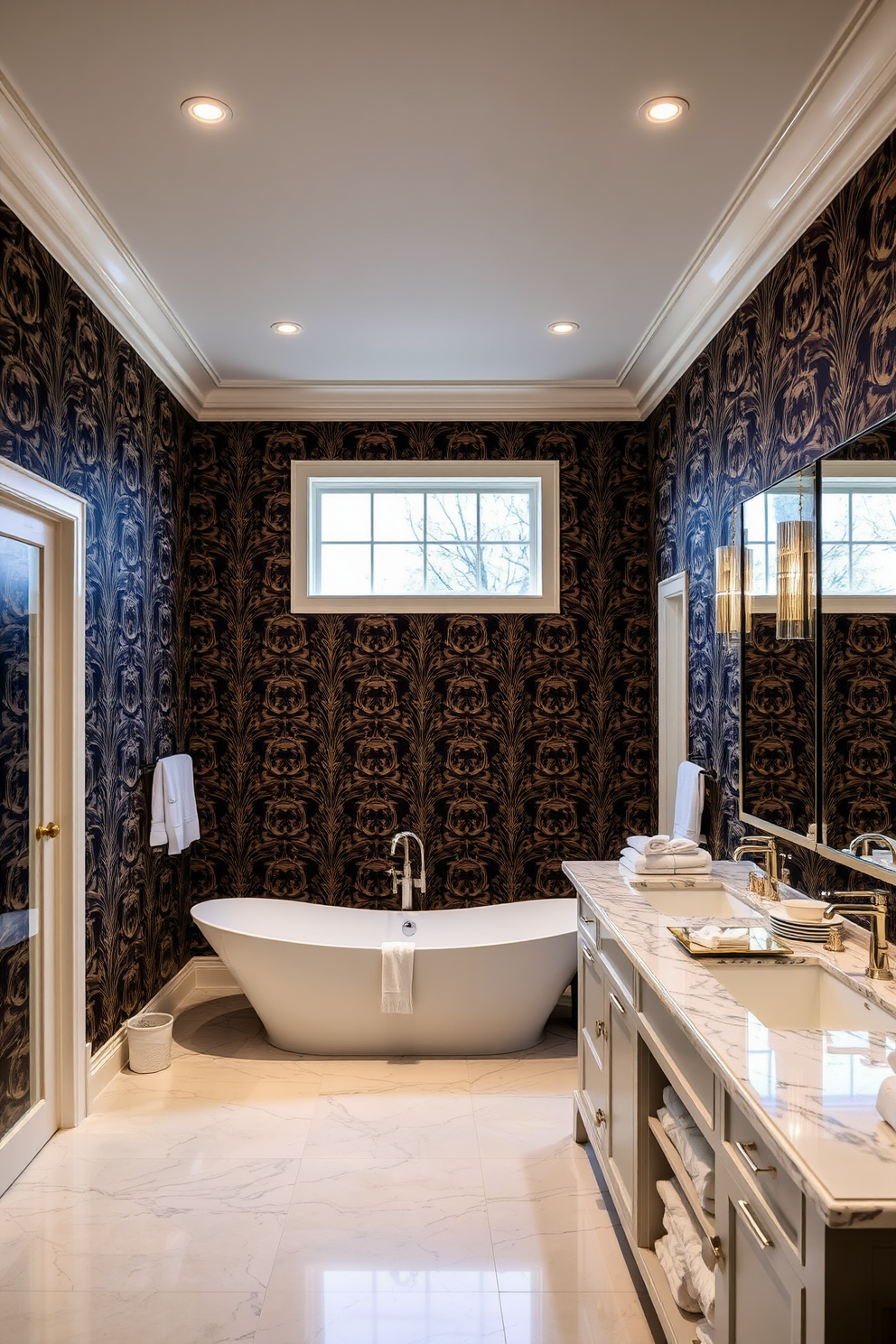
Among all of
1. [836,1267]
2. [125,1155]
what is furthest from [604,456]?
[836,1267]

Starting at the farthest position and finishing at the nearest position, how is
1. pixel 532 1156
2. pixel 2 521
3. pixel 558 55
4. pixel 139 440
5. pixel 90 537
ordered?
pixel 139 440
pixel 90 537
pixel 532 1156
pixel 2 521
pixel 558 55

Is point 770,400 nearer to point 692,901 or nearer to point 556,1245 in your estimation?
point 692,901

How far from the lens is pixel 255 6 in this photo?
6.48 feet

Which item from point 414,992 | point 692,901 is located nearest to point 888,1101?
point 692,901

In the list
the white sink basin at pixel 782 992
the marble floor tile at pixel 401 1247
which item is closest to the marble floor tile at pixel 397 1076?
the marble floor tile at pixel 401 1247

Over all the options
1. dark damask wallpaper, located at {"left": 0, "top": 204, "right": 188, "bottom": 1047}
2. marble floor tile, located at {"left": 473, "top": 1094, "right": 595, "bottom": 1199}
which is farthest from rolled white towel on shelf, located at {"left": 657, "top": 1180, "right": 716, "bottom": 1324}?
dark damask wallpaper, located at {"left": 0, "top": 204, "right": 188, "bottom": 1047}

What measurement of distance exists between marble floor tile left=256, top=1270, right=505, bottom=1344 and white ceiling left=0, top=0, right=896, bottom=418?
289 centimetres

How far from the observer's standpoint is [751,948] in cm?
205

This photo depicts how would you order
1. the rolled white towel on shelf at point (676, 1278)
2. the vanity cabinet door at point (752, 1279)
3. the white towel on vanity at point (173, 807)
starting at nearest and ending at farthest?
the vanity cabinet door at point (752, 1279), the rolled white towel on shelf at point (676, 1278), the white towel on vanity at point (173, 807)

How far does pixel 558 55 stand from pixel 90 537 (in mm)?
2091

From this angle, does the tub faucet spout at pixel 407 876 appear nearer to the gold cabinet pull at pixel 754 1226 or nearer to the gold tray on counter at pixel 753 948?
the gold tray on counter at pixel 753 948

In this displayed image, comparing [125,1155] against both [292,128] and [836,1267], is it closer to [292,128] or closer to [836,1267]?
[836,1267]

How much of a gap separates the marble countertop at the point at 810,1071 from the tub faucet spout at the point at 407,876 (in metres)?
2.10

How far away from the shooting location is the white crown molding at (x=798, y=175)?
2.06 meters
